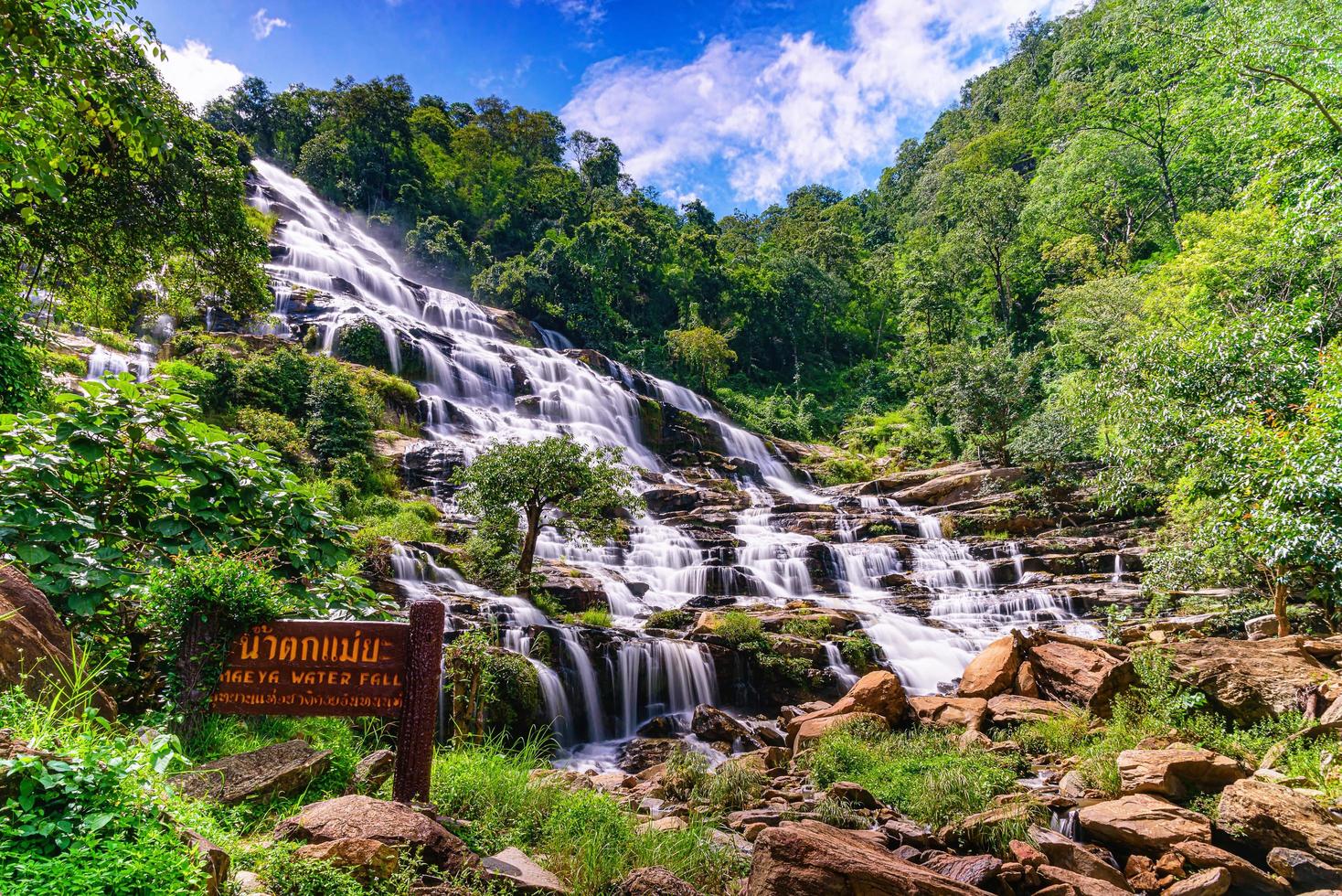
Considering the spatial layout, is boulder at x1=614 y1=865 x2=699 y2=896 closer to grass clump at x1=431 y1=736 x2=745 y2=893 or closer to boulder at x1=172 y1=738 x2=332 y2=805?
grass clump at x1=431 y1=736 x2=745 y2=893

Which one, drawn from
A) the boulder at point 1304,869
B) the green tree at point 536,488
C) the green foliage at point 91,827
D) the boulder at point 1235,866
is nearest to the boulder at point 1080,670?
the boulder at point 1235,866

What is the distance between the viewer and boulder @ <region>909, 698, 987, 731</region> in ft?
29.2

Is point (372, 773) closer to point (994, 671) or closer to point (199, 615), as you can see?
point (199, 615)

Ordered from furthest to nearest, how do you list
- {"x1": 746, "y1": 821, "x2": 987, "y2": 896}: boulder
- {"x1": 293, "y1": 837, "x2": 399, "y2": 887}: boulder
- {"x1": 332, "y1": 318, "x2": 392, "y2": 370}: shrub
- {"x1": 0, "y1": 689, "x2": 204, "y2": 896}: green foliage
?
{"x1": 332, "y1": 318, "x2": 392, "y2": 370}: shrub, {"x1": 746, "y1": 821, "x2": 987, "y2": 896}: boulder, {"x1": 293, "y1": 837, "x2": 399, "y2": 887}: boulder, {"x1": 0, "y1": 689, "x2": 204, "y2": 896}: green foliage

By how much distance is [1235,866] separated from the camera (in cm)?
472

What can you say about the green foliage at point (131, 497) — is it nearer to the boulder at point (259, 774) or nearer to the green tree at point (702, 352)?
the boulder at point (259, 774)

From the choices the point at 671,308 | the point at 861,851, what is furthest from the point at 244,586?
the point at 671,308

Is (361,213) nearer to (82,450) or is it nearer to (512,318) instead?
(512,318)

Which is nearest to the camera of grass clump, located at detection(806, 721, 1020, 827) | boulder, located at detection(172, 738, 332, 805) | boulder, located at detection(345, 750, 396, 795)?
boulder, located at detection(172, 738, 332, 805)

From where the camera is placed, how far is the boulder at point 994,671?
10000 millimetres

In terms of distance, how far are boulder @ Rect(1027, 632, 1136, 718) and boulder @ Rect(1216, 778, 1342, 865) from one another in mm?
2999

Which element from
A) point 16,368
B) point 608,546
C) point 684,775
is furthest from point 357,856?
point 608,546

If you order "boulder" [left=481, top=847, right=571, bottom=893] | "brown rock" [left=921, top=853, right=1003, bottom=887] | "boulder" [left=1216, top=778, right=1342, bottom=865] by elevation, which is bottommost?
"brown rock" [left=921, top=853, right=1003, bottom=887]

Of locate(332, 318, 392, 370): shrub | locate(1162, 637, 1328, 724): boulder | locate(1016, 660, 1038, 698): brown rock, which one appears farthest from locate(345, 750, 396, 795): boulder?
locate(332, 318, 392, 370): shrub
